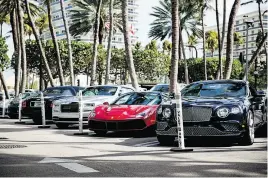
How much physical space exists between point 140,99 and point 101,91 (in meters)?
3.38

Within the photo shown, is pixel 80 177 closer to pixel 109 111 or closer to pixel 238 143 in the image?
pixel 238 143

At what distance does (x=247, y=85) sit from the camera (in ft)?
36.6

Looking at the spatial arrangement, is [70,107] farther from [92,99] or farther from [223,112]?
[223,112]

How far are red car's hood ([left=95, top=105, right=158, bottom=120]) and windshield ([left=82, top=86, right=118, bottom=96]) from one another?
134 inches

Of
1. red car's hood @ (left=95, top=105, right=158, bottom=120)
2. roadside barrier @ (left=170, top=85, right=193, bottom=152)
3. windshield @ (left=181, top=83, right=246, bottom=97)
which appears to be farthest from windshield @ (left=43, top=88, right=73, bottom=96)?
roadside barrier @ (left=170, top=85, right=193, bottom=152)

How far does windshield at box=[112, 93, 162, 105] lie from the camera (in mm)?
13102

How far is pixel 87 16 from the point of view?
5697cm

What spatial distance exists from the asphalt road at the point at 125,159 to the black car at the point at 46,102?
665 cm

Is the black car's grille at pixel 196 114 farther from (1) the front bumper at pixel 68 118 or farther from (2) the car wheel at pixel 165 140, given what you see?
(1) the front bumper at pixel 68 118

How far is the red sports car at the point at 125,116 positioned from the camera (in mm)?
12211

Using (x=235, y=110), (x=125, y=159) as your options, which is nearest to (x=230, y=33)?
(x=235, y=110)

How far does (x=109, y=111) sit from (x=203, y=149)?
3904 millimetres

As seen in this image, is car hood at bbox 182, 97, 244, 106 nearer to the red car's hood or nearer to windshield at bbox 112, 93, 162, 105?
the red car's hood

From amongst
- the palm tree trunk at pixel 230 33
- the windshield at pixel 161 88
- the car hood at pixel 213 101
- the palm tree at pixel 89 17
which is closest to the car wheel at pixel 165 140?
the car hood at pixel 213 101
